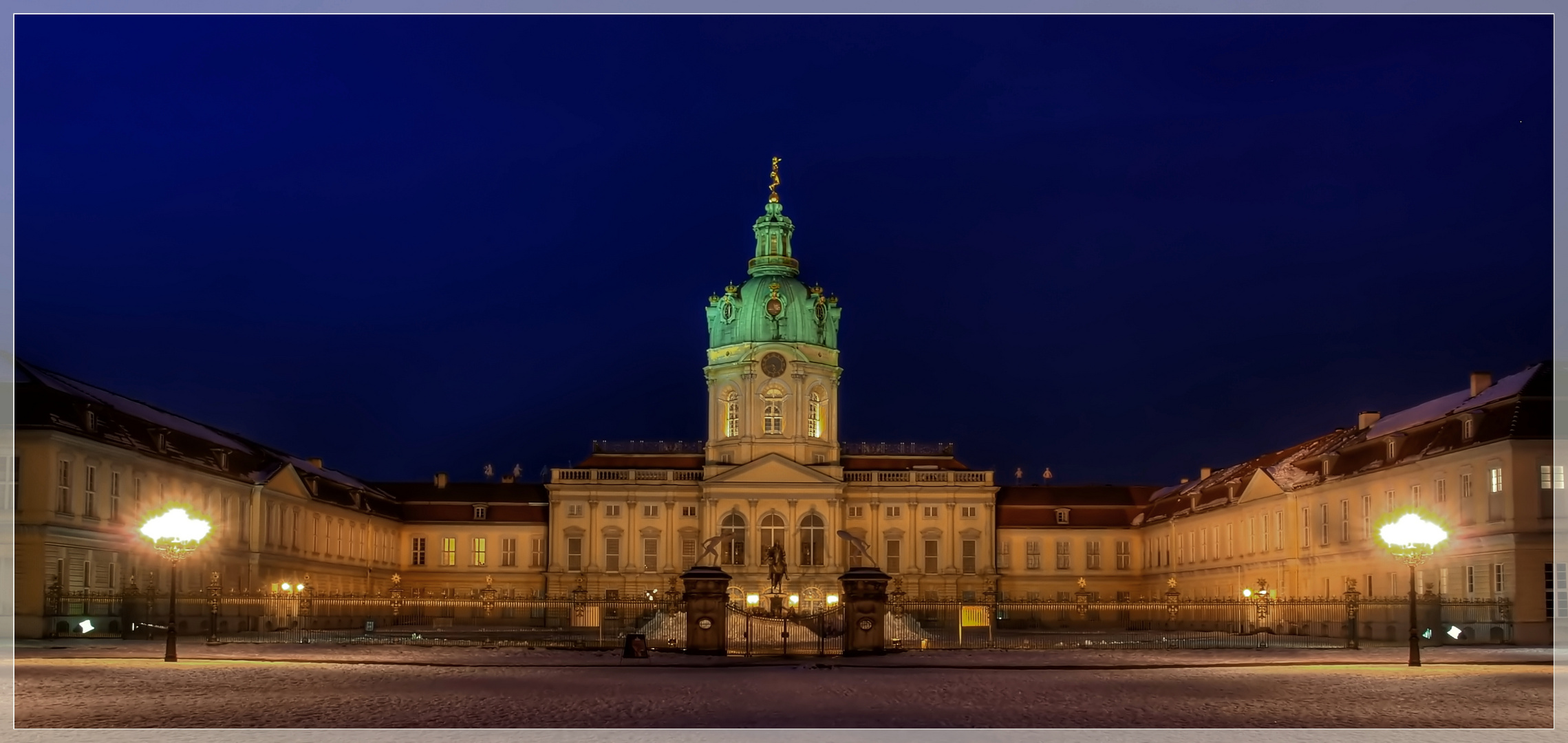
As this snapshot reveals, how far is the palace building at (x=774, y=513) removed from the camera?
260 ft

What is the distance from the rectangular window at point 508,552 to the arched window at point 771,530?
14870 millimetres

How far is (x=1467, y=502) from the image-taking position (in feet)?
203

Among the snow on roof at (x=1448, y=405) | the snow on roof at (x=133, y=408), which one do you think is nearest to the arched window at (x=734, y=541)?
the snow on roof at (x=133, y=408)

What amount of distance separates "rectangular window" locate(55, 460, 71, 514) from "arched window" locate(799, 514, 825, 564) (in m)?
50.8

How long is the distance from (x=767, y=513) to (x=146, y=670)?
70.5 metres

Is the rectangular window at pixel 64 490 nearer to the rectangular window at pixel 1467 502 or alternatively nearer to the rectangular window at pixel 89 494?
the rectangular window at pixel 89 494

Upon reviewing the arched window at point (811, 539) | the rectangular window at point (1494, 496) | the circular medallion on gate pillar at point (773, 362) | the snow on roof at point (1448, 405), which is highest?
the circular medallion on gate pillar at point (773, 362)

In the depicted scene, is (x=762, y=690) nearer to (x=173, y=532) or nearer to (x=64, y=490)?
(x=173, y=532)

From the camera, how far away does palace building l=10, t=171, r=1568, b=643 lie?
79.1m

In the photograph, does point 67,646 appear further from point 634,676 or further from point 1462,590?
point 1462,590

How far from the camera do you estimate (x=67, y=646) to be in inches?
1884

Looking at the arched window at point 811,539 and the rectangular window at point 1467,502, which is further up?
the rectangular window at point 1467,502

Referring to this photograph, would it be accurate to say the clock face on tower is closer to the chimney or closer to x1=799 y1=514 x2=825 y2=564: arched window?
x1=799 y1=514 x2=825 y2=564: arched window
